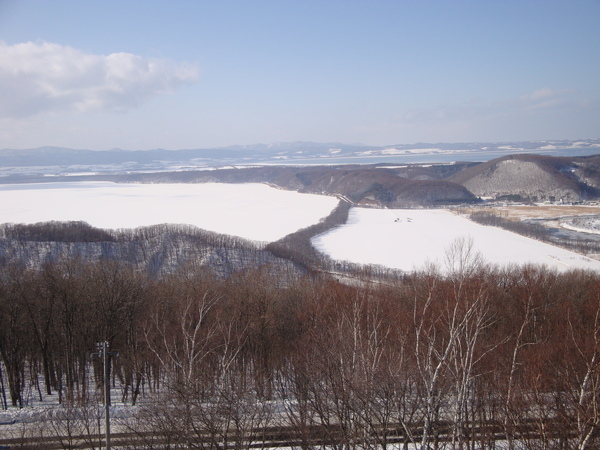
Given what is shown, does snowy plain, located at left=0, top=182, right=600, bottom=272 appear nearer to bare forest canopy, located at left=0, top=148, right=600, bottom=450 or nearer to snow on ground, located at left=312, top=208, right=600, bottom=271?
snow on ground, located at left=312, top=208, right=600, bottom=271

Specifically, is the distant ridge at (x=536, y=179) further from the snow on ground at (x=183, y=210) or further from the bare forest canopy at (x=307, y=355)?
the bare forest canopy at (x=307, y=355)

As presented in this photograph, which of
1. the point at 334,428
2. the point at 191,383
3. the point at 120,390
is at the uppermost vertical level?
the point at 191,383

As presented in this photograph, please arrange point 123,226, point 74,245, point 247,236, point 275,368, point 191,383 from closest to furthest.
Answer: point 191,383 < point 275,368 < point 74,245 < point 247,236 < point 123,226

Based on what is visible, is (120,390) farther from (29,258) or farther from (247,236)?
(247,236)

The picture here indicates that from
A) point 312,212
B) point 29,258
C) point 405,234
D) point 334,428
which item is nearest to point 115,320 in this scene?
point 334,428

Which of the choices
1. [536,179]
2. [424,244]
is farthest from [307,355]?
[536,179]
